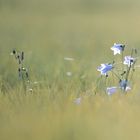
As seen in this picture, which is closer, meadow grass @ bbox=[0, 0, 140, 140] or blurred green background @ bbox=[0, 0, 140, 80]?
meadow grass @ bbox=[0, 0, 140, 140]

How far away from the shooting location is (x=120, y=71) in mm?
1746

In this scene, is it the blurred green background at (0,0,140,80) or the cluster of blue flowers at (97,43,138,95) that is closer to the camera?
the cluster of blue flowers at (97,43,138,95)

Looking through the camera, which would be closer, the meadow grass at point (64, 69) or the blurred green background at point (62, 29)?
the meadow grass at point (64, 69)

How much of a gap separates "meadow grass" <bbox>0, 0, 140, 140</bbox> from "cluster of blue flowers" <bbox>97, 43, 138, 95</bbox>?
0.08 ft

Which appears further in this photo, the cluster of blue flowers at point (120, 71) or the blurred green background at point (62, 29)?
the blurred green background at point (62, 29)

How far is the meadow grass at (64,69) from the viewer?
5.42 feet

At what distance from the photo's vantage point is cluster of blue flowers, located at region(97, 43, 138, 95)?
1717 millimetres

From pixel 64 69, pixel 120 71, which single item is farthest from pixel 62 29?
pixel 120 71

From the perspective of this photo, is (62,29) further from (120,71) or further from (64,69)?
(120,71)

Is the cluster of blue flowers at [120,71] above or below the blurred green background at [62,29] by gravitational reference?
below

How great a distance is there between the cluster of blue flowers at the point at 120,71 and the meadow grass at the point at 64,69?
0.02 meters

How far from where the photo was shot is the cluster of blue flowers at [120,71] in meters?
1.72

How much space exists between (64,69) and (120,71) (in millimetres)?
236

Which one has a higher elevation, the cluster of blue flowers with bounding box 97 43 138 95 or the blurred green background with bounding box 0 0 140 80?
the blurred green background with bounding box 0 0 140 80
